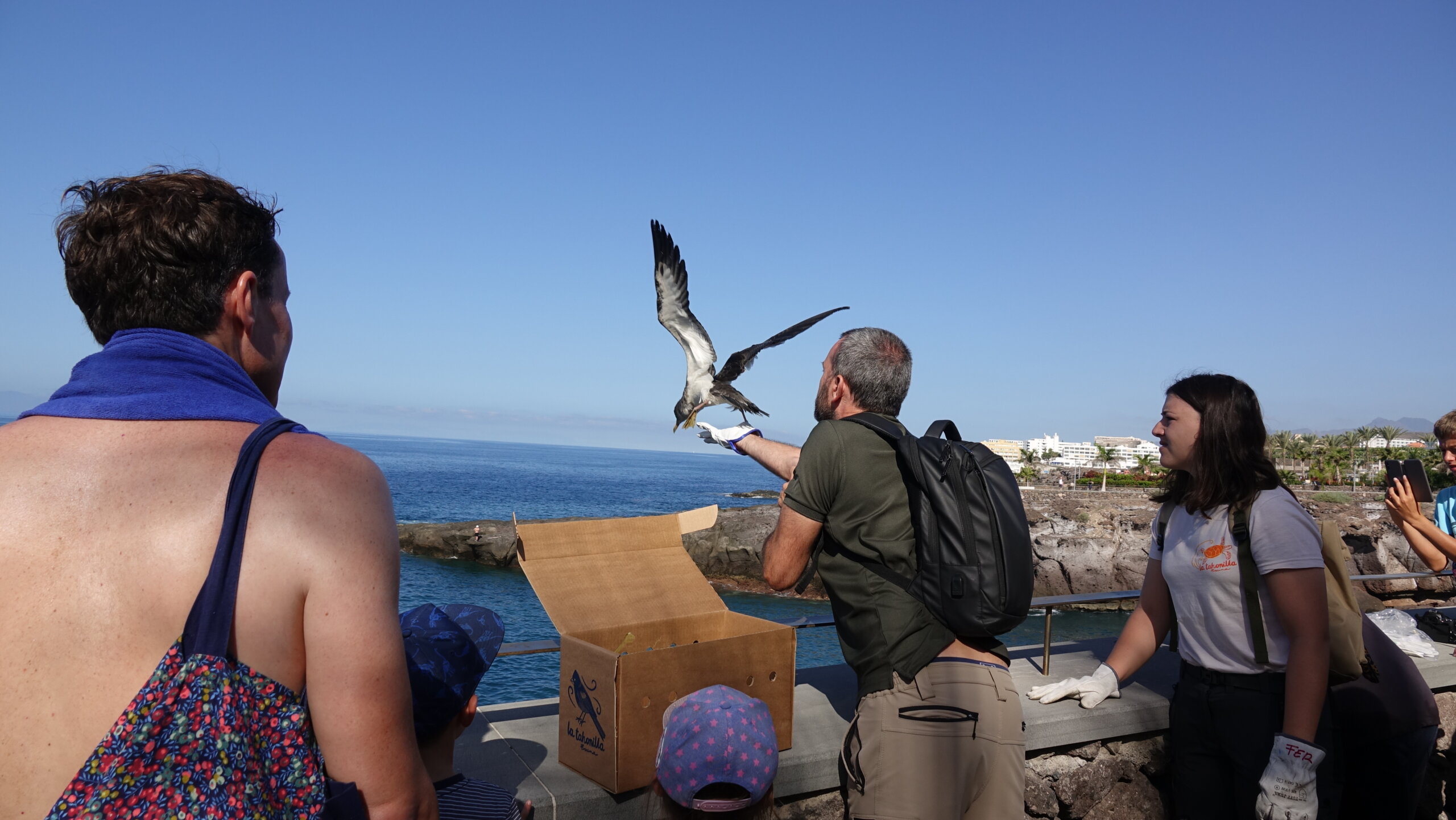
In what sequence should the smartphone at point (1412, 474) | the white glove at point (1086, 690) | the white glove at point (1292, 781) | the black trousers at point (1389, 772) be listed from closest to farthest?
the white glove at point (1292, 781) < the black trousers at point (1389, 772) < the white glove at point (1086, 690) < the smartphone at point (1412, 474)

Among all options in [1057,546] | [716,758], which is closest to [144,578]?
[716,758]

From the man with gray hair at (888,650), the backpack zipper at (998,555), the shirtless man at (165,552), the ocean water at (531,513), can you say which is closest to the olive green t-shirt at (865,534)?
the man with gray hair at (888,650)

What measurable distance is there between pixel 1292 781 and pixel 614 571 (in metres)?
2.24

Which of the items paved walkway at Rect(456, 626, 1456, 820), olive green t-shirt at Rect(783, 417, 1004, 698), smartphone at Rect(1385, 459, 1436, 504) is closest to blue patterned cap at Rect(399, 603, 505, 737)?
paved walkway at Rect(456, 626, 1456, 820)

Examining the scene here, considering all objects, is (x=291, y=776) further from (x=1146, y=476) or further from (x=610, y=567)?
(x=1146, y=476)

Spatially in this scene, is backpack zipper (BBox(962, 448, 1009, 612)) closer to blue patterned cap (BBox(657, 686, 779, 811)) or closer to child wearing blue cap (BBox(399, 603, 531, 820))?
blue patterned cap (BBox(657, 686, 779, 811))

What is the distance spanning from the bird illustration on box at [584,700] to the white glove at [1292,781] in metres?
2.09

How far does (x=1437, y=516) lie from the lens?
4551 mm

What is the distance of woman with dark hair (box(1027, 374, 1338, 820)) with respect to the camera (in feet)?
8.57

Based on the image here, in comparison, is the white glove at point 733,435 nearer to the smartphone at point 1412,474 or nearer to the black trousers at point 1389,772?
the black trousers at point 1389,772

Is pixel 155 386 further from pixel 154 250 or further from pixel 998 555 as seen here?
pixel 998 555

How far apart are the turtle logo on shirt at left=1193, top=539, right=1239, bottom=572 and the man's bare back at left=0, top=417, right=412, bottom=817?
2707 millimetres

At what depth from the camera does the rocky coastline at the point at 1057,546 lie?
94.6ft

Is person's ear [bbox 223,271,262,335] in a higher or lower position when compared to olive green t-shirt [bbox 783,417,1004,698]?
higher
